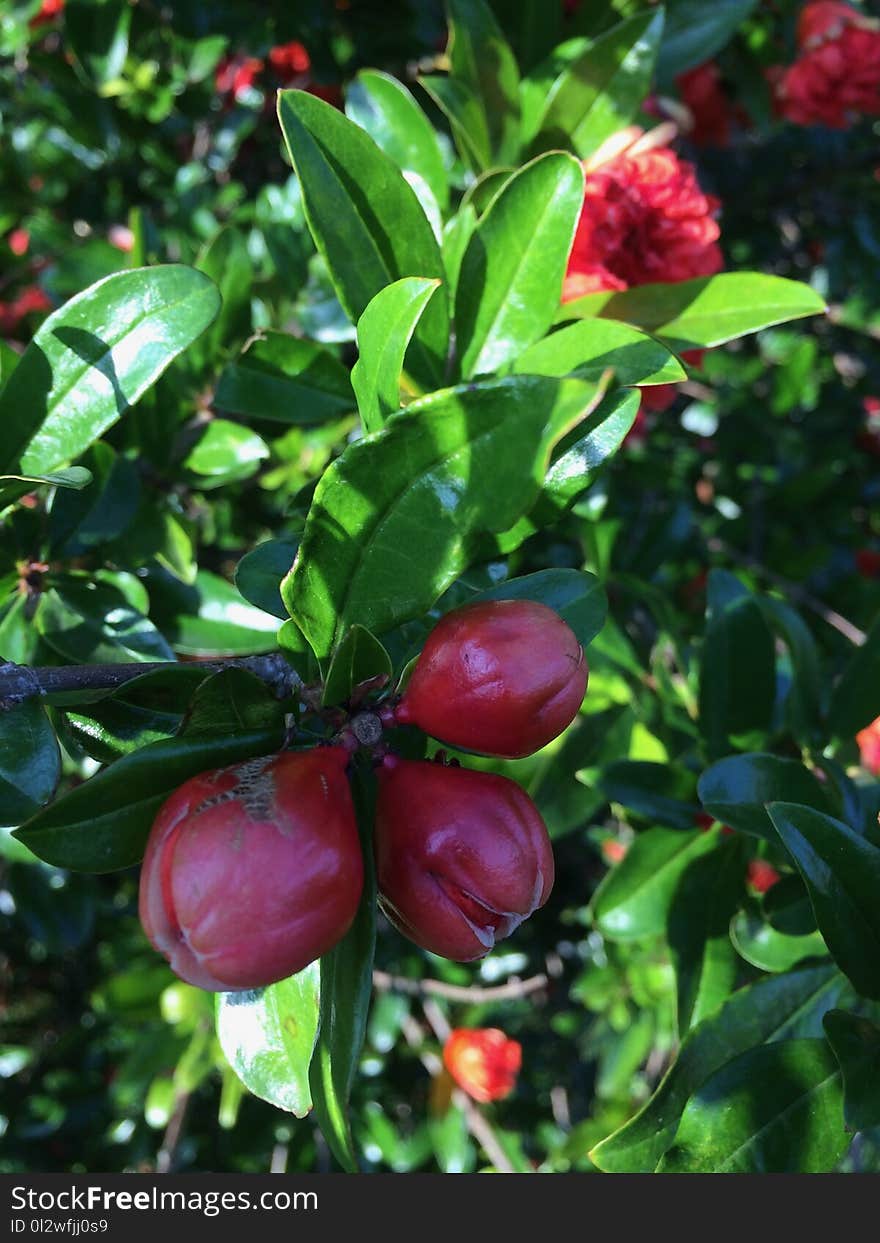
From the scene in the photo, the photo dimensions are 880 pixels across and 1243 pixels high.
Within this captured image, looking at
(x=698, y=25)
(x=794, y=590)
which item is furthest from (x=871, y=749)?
(x=698, y=25)

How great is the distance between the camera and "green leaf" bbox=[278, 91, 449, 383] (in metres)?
0.71

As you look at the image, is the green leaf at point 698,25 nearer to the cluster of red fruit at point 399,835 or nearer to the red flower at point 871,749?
the cluster of red fruit at point 399,835

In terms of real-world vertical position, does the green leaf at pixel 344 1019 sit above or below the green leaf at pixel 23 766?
below

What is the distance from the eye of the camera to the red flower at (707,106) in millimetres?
1783

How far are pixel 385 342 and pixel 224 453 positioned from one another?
1.60ft

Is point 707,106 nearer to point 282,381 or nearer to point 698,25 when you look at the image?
point 698,25

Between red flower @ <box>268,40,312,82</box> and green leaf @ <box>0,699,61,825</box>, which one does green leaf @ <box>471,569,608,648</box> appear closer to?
green leaf @ <box>0,699,61,825</box>

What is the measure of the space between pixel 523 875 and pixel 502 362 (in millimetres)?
426

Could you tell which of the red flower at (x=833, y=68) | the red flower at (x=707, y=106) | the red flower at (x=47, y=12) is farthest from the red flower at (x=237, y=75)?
the red flower at (x=833, y=68)

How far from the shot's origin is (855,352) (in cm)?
288

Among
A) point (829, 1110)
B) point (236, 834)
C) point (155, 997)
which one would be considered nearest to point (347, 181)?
point (236, 834)

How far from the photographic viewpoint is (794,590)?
193 centimetres

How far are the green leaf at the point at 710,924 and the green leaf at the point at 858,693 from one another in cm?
18

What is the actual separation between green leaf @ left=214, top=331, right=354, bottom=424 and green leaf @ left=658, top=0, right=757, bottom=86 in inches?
26.1
